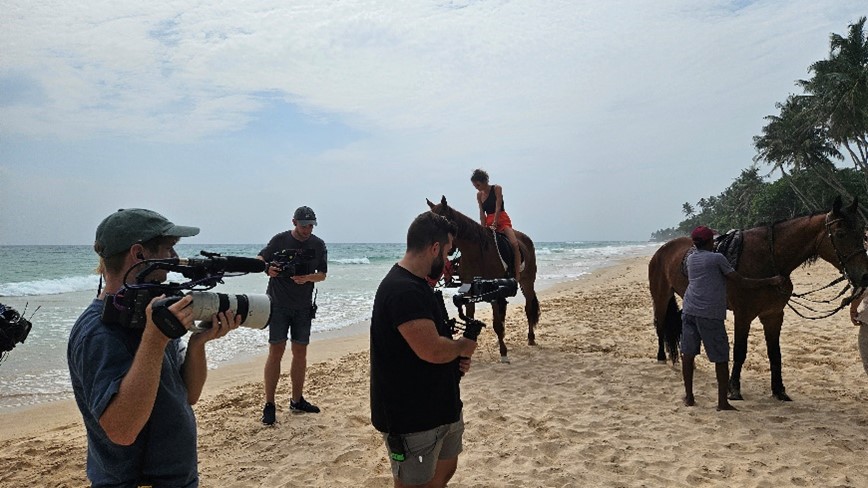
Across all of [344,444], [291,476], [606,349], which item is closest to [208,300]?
[291,476]

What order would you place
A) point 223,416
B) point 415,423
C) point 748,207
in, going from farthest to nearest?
point 748,207, point 223,416, point 415,423

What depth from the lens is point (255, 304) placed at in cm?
183

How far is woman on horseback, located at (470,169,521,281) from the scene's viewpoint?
7.21m

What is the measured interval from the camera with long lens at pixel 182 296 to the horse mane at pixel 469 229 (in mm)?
4686

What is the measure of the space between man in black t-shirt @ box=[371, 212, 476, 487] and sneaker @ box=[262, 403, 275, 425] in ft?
8.95

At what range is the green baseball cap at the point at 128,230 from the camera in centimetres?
168

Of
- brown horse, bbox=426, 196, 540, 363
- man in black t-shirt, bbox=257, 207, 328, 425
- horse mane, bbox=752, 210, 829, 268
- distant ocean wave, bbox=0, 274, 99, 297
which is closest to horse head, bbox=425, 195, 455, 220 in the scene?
brown horse, bbox=426, 196, 540, 363

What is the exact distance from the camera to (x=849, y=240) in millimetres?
4535

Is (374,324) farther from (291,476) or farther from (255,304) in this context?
(291,476)

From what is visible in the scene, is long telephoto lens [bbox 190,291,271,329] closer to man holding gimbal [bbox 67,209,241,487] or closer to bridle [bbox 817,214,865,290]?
man holding gimbal [bbox 67,209,241,487]

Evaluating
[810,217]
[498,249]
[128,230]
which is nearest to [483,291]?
[128,230]

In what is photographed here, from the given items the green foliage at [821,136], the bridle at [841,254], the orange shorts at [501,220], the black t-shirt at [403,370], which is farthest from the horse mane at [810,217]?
the green foliage at [821,136]

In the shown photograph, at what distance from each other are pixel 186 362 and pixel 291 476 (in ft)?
7.40

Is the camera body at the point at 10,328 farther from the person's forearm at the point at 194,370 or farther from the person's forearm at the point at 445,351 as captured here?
the person's forearm at the point at 445,351
